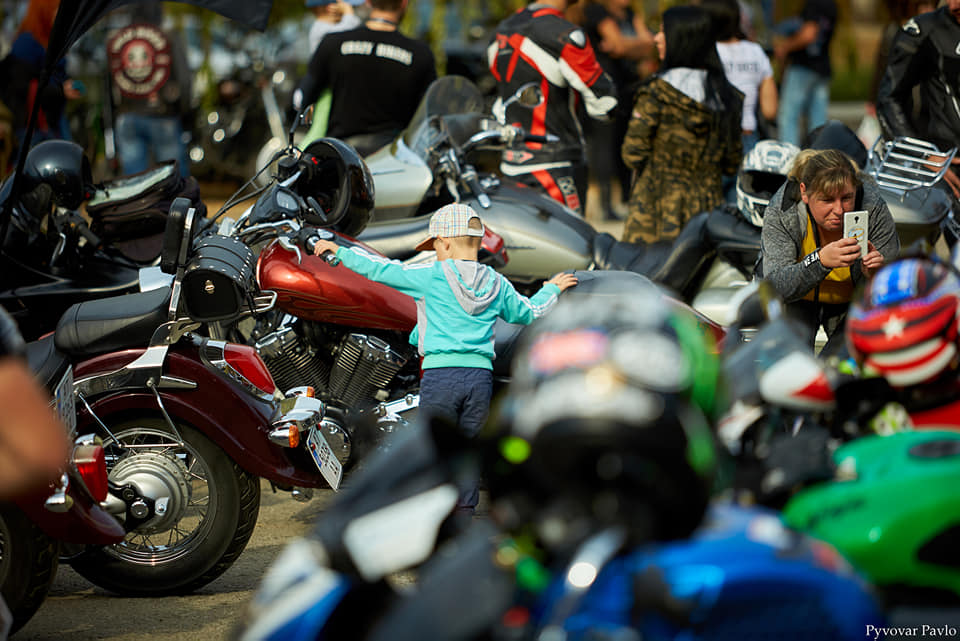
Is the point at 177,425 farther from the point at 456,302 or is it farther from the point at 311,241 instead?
the point at 456,302

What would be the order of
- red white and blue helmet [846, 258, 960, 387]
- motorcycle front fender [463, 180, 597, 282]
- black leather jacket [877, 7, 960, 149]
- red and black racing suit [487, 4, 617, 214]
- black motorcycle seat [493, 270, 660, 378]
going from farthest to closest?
red and black racing suit [487, 4, 617, 214], black leather jacket [877, 7, 960, 149], motorcycle front fender [463, 180, 597, 282], black motorcycle seat [493, 270, 660, 378], red white and blue helmet [846, 258, 960, 387]

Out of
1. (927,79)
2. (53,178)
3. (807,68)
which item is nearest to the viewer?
(53,178)

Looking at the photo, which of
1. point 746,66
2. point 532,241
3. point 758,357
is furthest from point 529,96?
point 758,357

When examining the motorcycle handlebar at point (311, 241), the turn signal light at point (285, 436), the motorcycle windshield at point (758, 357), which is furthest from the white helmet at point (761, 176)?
the motorcycle windshield at point (758, 357)

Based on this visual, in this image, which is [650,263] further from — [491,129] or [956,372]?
[956,372]

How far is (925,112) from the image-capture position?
6.99m

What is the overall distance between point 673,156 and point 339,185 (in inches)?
97.2

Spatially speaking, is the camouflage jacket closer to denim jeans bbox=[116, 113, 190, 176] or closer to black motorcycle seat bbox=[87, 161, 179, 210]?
black motorcycle seat bbox=[87, 161, 179, 210]

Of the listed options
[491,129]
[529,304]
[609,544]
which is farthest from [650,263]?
[609,544]

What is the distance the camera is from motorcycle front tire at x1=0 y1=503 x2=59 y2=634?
3752 millimetres

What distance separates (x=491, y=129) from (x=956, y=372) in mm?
3757

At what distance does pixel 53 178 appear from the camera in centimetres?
551

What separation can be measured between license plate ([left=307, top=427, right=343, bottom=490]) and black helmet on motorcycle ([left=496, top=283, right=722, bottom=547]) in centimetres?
232

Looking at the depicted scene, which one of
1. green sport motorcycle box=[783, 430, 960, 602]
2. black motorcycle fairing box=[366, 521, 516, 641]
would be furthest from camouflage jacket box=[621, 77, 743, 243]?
black motorcycle fairing box=[366, 521, 516, 641]
